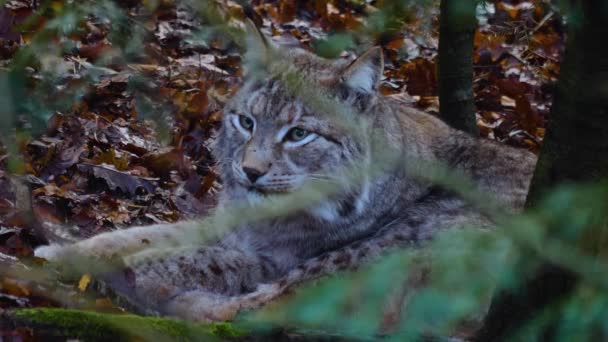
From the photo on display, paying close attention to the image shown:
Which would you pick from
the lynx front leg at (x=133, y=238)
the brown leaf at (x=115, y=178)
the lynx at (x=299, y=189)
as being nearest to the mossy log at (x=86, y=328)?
the lynx at (x=299, y=189)

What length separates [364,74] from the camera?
3967mm

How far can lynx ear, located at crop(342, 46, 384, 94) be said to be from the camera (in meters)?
3.90

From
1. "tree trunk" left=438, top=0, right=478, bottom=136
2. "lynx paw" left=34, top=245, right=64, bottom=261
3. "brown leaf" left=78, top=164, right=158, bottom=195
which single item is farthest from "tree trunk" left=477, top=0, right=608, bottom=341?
"brown leaf" left=78, top=164, right=158, bottom=195

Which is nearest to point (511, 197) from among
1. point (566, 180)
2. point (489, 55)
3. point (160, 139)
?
point (566, 180)

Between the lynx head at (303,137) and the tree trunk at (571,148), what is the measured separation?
1479 millimetres

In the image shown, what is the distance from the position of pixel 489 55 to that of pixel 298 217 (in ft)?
13.2

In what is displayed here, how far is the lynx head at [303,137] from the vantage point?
3.77 meters

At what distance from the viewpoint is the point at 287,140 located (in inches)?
154

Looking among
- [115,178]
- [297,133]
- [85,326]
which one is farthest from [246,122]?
[85,326]

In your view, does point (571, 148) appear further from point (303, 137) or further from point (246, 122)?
point (246, 122)

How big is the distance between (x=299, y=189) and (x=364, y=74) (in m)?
0.66

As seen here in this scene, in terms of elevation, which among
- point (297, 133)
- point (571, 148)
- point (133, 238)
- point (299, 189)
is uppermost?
point (571, 148)

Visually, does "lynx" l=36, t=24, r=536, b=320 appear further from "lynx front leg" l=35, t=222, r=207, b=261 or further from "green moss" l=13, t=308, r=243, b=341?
"green moss" l=13, t=308, r=243, b=341

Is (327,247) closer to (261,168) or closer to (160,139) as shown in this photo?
(261,168)
